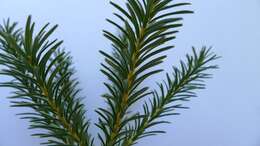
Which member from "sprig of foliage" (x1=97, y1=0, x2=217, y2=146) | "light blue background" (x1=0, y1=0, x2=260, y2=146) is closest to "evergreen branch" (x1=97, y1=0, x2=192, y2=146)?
"sprig of foliage" (x1=97, y1=0, x2=217, y2=146)

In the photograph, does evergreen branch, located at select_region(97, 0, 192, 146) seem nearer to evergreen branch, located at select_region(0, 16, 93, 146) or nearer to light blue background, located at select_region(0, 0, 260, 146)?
evergreen branch, located at select_region(0, 16, 93, 146)

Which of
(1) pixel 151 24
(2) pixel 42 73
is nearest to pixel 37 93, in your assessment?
(2) pixel 42 73

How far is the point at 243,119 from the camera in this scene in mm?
812

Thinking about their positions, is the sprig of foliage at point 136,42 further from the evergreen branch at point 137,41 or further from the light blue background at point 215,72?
the light blue background at point 215,72

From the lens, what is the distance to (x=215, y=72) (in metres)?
0.77

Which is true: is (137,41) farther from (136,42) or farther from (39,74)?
(39,74)

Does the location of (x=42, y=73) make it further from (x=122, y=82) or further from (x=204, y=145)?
(x=204, y=145)

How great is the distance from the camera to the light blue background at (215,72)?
655mm

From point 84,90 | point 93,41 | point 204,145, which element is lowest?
point 204,145

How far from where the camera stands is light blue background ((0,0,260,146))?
66 centimetres

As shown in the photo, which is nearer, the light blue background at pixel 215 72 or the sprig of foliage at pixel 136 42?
the sprig of foliage at pixel 136 42

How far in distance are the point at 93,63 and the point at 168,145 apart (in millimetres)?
292

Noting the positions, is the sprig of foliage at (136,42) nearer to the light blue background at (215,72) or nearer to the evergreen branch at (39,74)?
the evergreen branch at (39,74)

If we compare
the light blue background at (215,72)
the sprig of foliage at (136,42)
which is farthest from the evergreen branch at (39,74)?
the light blue background at (215,72)
